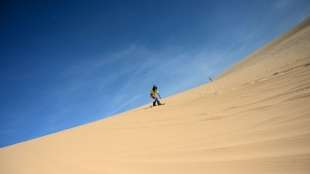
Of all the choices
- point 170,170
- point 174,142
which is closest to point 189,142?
point 174,142

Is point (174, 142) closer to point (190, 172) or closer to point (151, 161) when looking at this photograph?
point (151, 161)

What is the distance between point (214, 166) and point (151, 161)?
873mm

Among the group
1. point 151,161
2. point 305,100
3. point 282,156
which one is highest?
point 305,100

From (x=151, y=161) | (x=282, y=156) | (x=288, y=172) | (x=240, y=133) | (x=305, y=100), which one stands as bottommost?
(x=288, y=172)

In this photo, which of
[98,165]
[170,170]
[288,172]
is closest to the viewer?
[288,172]

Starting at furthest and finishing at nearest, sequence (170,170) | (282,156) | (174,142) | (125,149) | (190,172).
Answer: (125,149), (174,142), (170,170), (190,172), (282,156)

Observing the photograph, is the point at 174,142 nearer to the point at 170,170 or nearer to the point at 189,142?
the point at 189,142

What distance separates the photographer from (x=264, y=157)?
1.78 metres

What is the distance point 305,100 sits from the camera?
3268 millimetres

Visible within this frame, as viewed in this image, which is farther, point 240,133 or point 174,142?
point 174,142

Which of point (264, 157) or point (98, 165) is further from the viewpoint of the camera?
point (98, 165)

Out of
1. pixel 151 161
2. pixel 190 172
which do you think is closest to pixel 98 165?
pixel 151 161

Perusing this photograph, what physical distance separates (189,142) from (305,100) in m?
1.77

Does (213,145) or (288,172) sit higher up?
(213,145)
